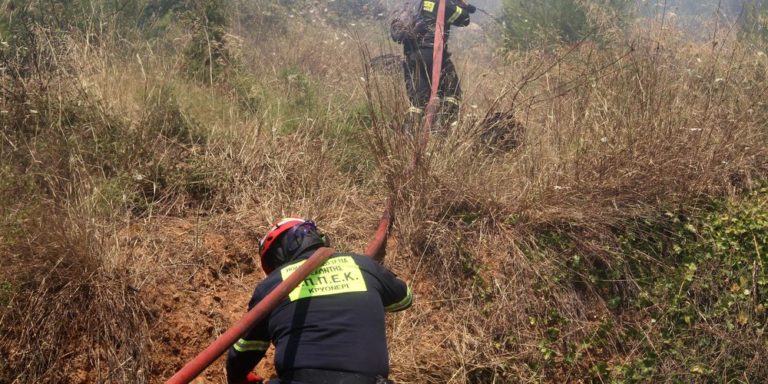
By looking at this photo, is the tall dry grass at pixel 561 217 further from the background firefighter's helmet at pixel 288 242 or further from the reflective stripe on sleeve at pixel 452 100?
the background firefighter's helmet at pixel 288 242

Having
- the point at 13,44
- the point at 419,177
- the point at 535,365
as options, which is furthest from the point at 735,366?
the point at 13,44

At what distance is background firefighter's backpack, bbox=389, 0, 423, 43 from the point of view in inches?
246

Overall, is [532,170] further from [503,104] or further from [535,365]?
[535,365]

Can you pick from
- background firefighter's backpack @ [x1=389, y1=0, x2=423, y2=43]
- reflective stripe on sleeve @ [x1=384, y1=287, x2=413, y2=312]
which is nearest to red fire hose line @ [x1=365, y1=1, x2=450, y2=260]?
reflective stripe on sleeve @ [x1=384, y1=287, x2=413, y2=312]

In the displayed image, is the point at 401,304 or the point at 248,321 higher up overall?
the point at 248,321

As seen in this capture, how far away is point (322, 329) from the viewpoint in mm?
2576

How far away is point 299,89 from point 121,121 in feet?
6.36

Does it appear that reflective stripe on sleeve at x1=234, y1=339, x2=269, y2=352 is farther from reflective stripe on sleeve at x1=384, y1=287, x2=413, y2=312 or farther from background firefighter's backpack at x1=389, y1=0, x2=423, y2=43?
background firefighter's backpack at x1=389, y1=0, x2=423, y2=43

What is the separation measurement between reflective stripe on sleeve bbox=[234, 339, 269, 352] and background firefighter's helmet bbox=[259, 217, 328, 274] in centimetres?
40

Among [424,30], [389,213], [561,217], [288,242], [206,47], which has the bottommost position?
[389,213]

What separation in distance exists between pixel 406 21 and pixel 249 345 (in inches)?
178

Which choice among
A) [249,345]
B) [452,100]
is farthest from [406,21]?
[249,345]

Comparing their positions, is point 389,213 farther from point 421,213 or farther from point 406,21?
point 406,21

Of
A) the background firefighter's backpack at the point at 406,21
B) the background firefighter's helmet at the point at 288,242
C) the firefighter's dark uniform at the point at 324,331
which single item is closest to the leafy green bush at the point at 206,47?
the background firefighter's backpack at the point at 406,21
